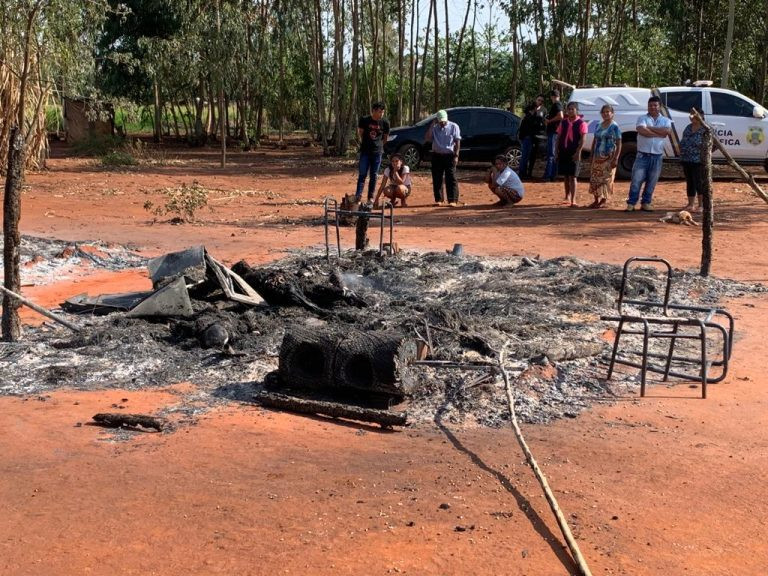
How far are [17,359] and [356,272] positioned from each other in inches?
154

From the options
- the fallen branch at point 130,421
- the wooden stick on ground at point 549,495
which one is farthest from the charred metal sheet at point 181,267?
the wooden stick on ground at point 549,495

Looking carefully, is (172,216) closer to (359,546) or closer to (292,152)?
(359,546)

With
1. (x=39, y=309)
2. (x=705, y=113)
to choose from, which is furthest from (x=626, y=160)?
(x=39, y=309)

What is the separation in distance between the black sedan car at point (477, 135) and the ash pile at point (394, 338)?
1217 cm

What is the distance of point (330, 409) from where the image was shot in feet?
20.5

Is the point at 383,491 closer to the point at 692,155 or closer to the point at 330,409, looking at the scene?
the point at 330,409

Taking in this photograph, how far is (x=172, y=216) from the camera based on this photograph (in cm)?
1645

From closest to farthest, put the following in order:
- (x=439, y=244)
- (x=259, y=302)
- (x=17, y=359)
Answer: (x=17, y=359)
(x=259, y=302)
(x=439, y=244)

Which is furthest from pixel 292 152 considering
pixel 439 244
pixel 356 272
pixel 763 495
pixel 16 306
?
pixel 763 495

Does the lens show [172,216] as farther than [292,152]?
No

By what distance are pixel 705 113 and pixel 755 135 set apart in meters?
1.13

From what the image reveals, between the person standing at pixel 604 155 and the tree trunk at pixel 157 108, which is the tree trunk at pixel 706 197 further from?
the tree trunk at pixel 157 108

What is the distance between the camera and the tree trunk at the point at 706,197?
10109 millimetres

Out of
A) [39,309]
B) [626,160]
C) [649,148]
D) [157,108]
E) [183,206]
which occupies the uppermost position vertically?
[157,108]
